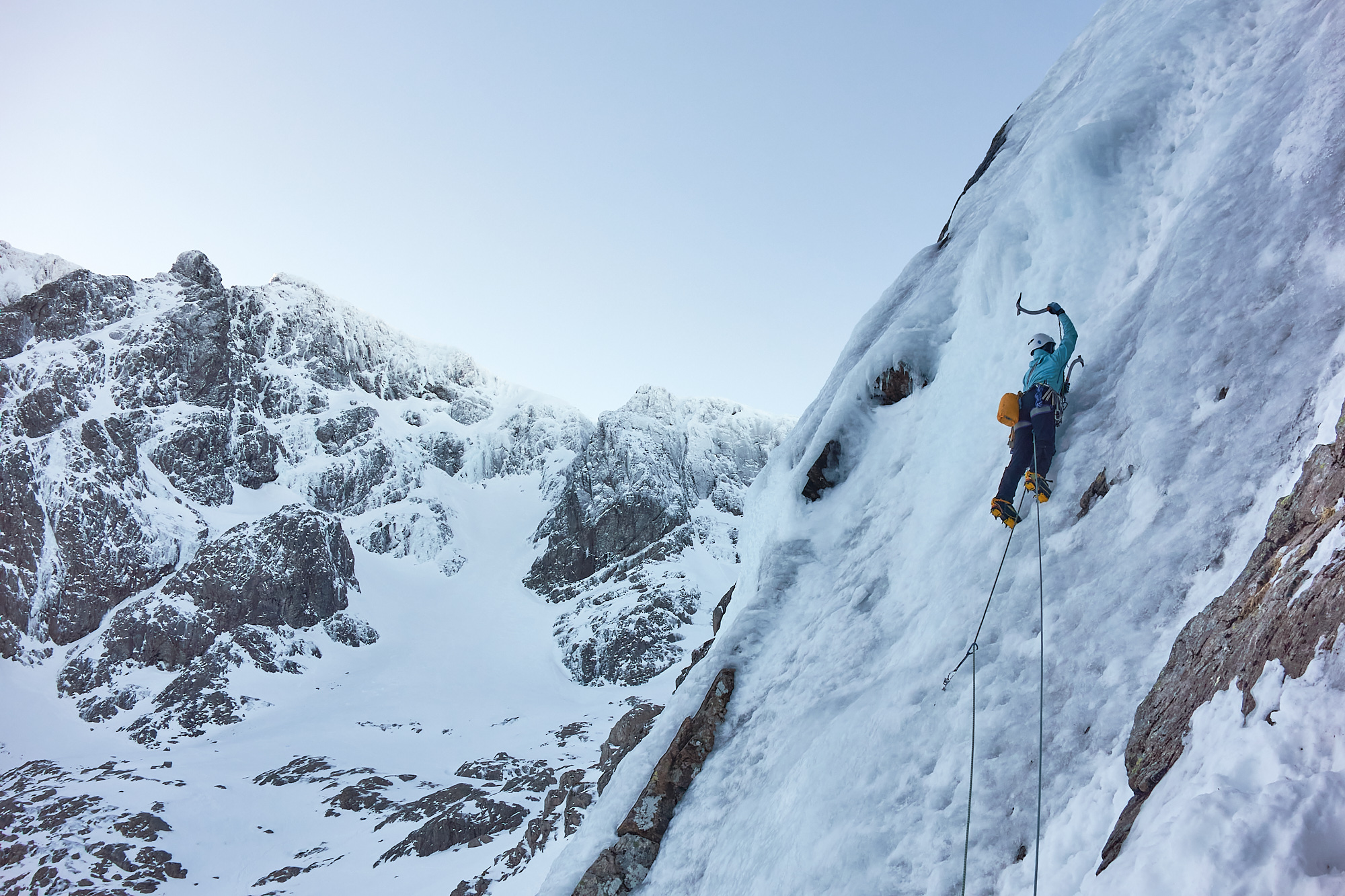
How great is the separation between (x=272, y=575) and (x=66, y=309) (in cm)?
4908

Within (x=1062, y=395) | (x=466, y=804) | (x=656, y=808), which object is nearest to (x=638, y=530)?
(x=466, y=804)

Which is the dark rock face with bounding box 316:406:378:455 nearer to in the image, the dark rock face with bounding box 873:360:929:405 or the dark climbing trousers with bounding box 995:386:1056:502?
the dark rock face with bounding box 873:360:929:405

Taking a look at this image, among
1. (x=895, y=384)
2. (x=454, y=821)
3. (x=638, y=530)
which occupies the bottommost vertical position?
(x=454, y=821)

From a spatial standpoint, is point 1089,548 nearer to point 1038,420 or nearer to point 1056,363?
point 1038,420

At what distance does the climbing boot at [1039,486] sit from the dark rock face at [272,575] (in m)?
88.4

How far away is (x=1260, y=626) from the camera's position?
3.56m

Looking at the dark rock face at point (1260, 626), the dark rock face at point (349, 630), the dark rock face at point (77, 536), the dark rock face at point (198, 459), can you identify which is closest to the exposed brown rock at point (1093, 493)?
the dark rock face at point (1260, 626)

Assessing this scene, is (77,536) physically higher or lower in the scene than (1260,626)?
higher

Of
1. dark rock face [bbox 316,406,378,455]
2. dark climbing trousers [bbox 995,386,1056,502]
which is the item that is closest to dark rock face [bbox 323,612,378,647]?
dark rock face [bbox 316,406,378,455]

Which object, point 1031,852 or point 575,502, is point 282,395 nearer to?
point 575,502

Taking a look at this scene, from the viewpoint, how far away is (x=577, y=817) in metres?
26.8

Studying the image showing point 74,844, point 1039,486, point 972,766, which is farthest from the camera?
point 74,844

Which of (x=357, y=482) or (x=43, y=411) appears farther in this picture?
(x=357, y=482)

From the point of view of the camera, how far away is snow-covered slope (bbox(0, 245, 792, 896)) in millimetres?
44500
